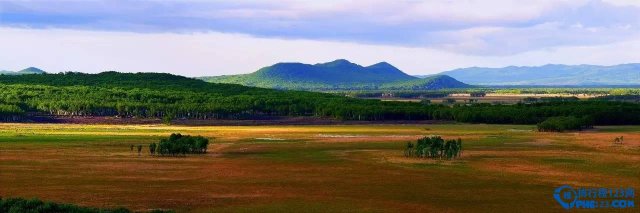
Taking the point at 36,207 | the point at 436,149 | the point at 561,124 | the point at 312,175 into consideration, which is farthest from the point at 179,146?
the point at 561,124

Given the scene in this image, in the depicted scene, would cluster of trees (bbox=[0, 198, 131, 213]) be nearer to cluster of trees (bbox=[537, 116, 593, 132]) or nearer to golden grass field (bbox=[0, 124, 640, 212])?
golden grass field (bbox=[0, 124, 640, 212])

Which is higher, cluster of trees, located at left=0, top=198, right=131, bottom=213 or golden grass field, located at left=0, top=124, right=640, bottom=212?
cluster of trees, located at left=0, top=198, right=131, bottom=213

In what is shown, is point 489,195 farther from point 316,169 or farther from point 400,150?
point 400,150

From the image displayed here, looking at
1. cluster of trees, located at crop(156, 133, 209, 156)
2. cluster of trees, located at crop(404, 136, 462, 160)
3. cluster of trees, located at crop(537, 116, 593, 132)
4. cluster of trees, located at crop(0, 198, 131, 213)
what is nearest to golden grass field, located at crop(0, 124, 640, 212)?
cluster of trees, located at crop(404, 136, 462, 160)

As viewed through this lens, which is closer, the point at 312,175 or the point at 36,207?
the point at 36,207

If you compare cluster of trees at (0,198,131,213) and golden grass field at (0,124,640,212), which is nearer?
cluster of trees at (0,198,131,213)

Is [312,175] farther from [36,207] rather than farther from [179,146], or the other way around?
[36,207]

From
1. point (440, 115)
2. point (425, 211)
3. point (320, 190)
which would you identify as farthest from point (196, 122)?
point (425, 211)
